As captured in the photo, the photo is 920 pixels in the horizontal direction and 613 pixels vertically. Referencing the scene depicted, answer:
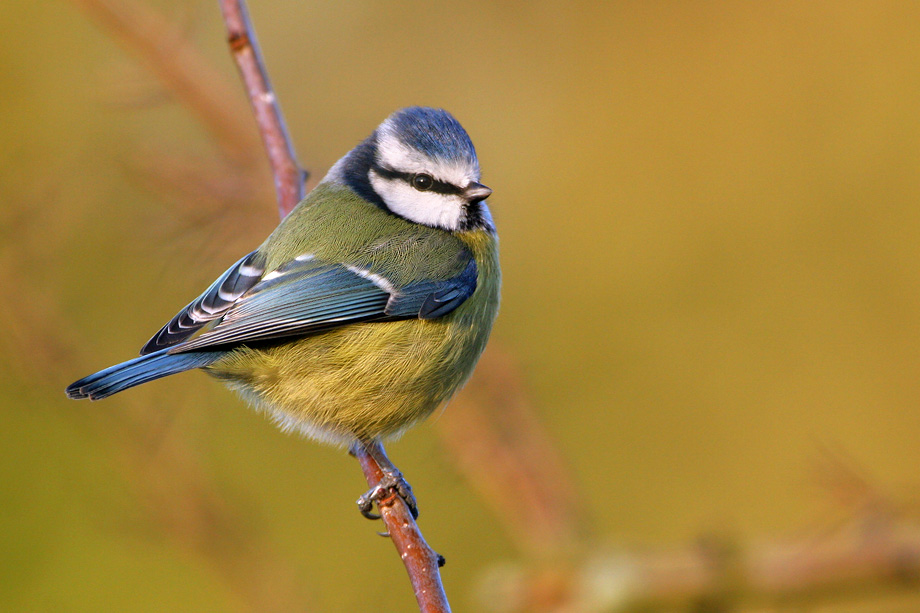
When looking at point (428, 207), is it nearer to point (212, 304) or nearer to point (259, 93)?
point (259, 93)

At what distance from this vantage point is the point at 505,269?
411cm

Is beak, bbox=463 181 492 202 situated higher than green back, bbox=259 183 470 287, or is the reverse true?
beak, bbox=463 181 492 202

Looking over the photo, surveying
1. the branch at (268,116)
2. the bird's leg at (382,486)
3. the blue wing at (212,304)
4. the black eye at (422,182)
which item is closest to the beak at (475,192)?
the black eye at (422,182)

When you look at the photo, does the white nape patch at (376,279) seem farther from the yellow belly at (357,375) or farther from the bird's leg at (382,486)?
the bird's leg at (382,486)

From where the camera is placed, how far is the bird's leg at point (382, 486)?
204cm

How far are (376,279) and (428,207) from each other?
33cm

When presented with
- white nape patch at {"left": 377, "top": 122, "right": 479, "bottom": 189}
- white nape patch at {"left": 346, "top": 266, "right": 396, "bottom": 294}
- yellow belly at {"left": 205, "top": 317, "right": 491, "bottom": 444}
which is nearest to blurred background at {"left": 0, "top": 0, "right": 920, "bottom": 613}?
yellow belly at {"left": 205, "top": 317, "right": 491, "bottom": 444}

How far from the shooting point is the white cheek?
2.47 meters

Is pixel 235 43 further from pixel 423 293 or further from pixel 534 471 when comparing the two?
pixel 534 471

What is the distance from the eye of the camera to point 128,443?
7.35 ft

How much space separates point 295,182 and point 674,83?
2.66m

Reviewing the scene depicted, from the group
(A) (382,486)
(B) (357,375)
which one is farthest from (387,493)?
(B) (357,375)

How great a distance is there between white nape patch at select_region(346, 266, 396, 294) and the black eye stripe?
1.17 ft

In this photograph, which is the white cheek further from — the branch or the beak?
the branch
